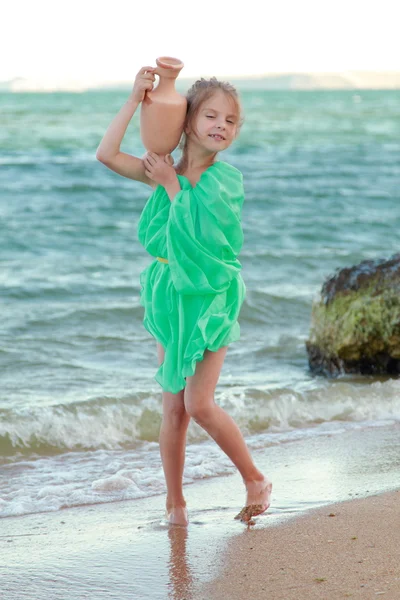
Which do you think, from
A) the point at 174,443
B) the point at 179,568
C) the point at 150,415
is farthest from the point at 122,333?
the point at 179,568

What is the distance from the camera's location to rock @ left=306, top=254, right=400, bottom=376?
5.77 meters

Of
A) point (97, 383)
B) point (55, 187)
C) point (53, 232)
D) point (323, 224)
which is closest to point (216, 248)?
point (97, 383)

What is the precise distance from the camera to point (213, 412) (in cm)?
323

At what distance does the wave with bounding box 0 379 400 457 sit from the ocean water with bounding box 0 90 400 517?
0.03ft

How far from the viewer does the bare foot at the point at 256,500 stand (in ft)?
10.9

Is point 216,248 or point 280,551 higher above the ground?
point 216,248

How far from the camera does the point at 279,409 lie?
525 centimetres

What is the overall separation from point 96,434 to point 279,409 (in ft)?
3.62

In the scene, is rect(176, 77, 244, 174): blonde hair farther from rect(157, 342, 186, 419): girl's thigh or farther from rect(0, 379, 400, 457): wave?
rect(0, 379, 400, 457): wave

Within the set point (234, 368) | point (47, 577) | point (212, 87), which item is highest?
point (212, 87)

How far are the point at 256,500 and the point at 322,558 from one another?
0.57m

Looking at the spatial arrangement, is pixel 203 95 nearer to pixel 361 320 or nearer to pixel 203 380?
pixel 203 380

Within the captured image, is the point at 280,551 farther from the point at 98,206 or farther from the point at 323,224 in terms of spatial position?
the point at 98,206

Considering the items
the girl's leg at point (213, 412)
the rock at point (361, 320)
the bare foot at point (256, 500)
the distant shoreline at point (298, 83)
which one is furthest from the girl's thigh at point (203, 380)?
the distant shoreline at point (298, 83)
